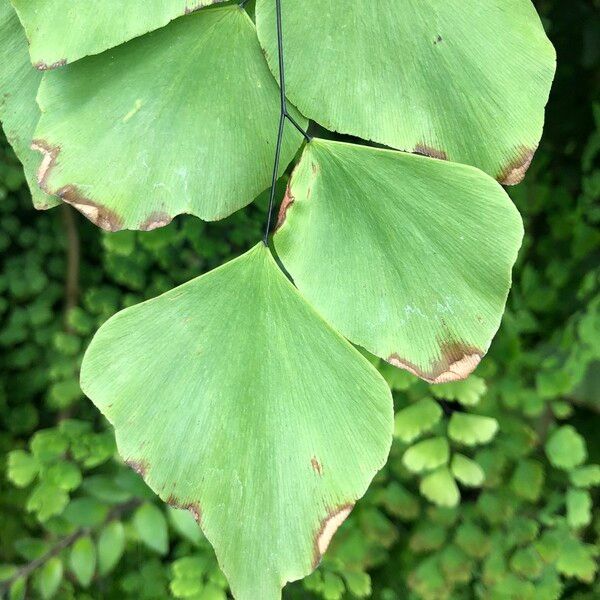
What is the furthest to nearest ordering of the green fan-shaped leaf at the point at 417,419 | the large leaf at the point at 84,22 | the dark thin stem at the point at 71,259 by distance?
the dark thin stem at the point at 71,259 < the green fan-shaped leaf at the point at 417,419 < the large leaf at the point at 84,22

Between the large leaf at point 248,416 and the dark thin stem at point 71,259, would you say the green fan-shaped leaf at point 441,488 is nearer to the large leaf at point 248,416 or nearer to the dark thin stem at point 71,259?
the large leaf at point 248,416

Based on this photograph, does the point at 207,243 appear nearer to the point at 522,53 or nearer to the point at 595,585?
the point at 522,53

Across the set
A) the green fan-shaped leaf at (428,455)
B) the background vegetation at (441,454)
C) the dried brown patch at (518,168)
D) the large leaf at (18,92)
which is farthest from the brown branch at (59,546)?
the dried brown patch at (518,168)

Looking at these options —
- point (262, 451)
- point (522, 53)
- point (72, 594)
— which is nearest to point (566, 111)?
point (522, 53)

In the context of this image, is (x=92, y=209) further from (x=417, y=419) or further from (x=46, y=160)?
(x=417, y=419)

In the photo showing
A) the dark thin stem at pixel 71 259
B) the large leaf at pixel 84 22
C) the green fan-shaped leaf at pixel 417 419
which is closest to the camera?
the large leaf at pixel 84 22

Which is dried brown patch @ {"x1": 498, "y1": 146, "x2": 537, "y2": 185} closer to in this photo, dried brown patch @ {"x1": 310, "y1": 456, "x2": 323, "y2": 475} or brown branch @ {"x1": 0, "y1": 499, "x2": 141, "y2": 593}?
dried brown patch @ {"x1": 310, "y1": 456, "x2": 323, "y2": 475}

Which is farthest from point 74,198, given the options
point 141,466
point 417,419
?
point 417,419
